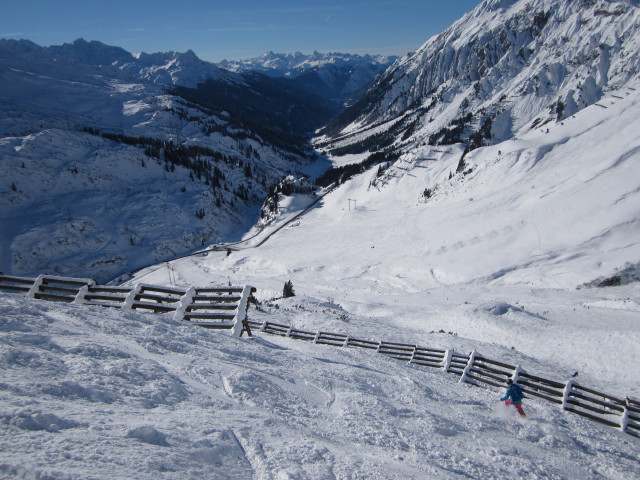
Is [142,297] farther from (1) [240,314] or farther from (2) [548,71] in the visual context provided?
(2) [548,71]

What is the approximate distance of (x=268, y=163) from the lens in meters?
180

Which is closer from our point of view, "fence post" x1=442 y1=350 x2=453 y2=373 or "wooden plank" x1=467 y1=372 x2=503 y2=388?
"wooden plank" x1=467 y1=372 x2=503 y2=388

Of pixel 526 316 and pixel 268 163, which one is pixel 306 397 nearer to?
pixel 526 316

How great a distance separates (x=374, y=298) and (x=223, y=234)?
79127 millimetres

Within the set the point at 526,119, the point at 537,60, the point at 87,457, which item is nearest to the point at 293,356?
the point at 87,457

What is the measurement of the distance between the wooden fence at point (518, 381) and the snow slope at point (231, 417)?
3.32ft

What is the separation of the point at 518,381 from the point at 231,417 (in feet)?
36.0

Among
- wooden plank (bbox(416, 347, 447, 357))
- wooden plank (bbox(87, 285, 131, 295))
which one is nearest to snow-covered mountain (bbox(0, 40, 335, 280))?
wooden plank (bbox(87, 285, 131, 295))

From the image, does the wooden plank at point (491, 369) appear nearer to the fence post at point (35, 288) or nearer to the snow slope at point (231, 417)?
the snow slope at point (231, 417)

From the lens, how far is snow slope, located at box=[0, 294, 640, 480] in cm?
513

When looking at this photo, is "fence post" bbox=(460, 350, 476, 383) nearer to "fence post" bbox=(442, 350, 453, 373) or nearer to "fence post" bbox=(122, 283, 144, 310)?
"fence post" bbox=(442, 350, 453, 373)

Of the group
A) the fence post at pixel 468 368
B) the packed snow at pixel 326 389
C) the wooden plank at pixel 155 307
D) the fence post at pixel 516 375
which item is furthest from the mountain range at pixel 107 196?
the fence post at pixel 516 375

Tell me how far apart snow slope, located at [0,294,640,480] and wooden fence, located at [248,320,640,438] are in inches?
39.8

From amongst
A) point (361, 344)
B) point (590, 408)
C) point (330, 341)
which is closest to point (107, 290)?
point (330, 341)
